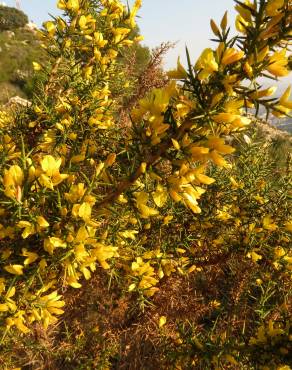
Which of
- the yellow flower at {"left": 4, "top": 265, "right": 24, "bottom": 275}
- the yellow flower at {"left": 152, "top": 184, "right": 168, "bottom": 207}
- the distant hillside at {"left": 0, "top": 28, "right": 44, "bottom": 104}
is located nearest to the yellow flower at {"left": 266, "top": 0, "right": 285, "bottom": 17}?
the yellow flower at {"left": 152, "top": 184, "right": 168, "bottom": 207}

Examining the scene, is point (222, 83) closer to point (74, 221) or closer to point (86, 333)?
point (74, 221)

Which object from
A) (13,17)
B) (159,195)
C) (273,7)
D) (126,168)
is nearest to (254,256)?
(159,195)

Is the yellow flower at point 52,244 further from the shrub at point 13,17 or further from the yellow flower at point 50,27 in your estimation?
the shrub at point 13,17

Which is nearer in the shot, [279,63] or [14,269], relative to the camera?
[279,63]

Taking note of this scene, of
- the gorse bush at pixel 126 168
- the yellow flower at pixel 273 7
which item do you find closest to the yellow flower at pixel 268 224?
the gorse bush at pixel 126 168

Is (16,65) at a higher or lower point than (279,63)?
lower

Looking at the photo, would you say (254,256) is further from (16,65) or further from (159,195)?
(16,65)

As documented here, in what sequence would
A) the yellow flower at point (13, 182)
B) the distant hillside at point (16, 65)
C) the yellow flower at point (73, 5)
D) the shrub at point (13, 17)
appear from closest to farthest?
the yellow flower at point (13, 182) → the yellow flower at point (73, 5) → the distant hillside at point (16, 65) → the shrub at point (13, 17)

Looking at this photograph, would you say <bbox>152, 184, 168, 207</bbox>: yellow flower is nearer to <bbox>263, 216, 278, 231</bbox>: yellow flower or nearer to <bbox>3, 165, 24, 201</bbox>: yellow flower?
<bbox>3, 165, 24, 201</bbox>: yellow flower

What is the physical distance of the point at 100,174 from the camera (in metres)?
1.20

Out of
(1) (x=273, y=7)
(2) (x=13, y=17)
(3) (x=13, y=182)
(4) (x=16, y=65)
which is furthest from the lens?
(2) (x=13, y=17)

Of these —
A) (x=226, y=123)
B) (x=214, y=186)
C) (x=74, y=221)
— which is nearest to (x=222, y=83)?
(x=226, y=123)

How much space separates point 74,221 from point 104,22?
1827mm

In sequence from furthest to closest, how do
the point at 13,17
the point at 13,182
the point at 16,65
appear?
the point at 13,17
the point at 16,65
the point at 13,182
